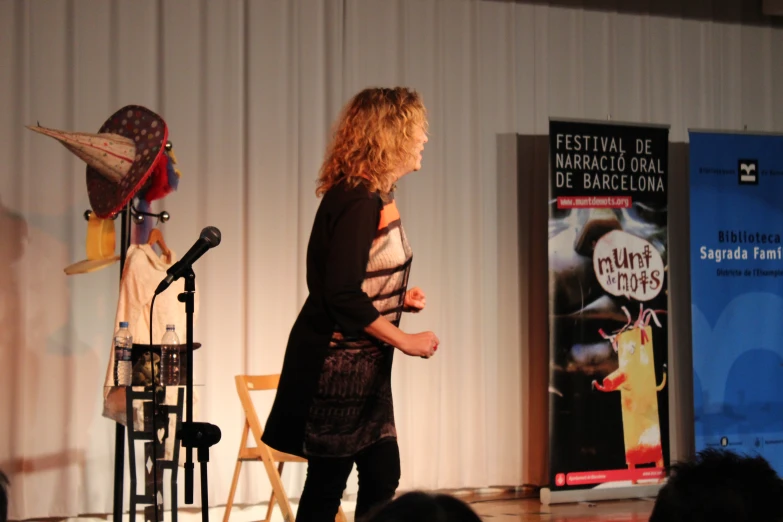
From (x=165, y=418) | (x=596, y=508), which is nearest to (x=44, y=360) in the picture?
(x=165, y=418)

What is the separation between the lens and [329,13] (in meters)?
5.43

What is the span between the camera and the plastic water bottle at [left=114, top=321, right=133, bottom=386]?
379 centimetres

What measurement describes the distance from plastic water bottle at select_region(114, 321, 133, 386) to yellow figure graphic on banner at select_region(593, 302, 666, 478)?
271 centimetres

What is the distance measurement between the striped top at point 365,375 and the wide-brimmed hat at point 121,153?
1.61 m

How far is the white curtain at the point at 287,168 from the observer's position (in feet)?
15.8

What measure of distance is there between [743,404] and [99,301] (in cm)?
371

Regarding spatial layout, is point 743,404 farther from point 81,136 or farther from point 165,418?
point 81,136

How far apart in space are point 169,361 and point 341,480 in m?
1.39

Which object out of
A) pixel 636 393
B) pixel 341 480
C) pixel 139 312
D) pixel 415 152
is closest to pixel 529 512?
pixel 636 393

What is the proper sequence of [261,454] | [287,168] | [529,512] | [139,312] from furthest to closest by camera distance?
1. [287,168]
2. [529,512]
3. [261,454]
4. [139,312]

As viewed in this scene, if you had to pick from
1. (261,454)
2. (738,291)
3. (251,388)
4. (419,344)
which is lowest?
(261,454)

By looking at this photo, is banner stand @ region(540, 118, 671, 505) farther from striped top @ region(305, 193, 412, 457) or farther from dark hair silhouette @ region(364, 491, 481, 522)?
dark hair silhouette @ region(364, 491, 481, 522)

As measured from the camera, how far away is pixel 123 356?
149 inches

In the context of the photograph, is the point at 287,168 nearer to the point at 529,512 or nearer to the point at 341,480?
the point at 529,512
